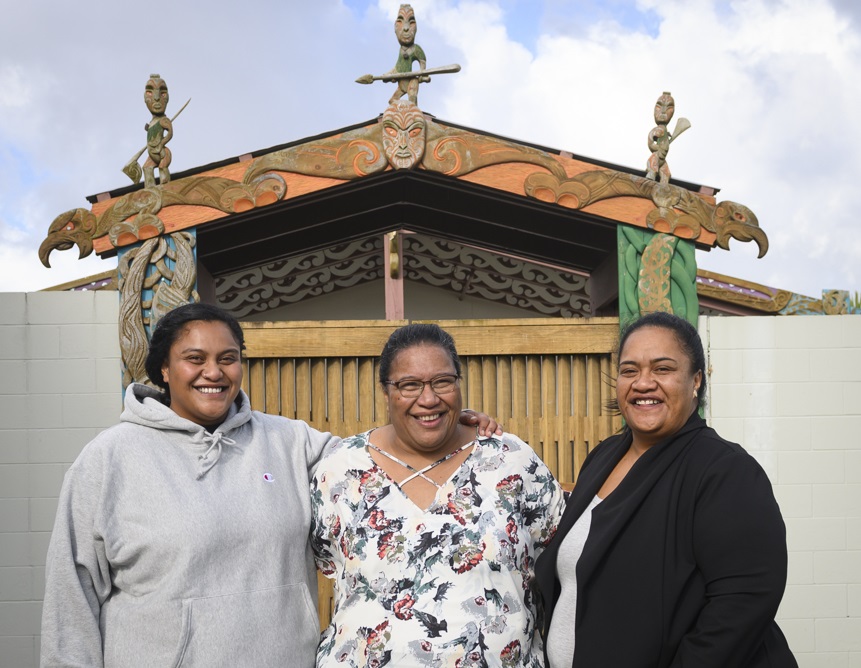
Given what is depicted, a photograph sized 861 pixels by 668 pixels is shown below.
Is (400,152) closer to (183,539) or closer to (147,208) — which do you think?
(147,208)

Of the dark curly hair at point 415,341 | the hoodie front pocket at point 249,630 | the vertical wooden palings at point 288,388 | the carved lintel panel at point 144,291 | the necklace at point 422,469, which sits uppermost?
the carved lintel panel at point 144,291

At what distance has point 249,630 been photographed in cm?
246

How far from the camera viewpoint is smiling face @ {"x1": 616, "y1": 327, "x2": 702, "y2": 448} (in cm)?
241

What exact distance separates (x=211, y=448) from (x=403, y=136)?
2582 millimetres

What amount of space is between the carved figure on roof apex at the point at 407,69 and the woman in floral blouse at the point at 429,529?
2521 mm

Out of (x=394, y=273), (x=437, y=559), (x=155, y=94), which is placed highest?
(x=155, y=94)

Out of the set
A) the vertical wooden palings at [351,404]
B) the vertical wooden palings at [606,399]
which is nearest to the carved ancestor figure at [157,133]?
the vertical wooden palings at [351,404]

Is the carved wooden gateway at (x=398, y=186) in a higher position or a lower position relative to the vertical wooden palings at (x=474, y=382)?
higher

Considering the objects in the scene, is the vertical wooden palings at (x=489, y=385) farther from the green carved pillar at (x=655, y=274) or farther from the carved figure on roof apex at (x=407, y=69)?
the carved figure on roof apex at (x=407, y=69)

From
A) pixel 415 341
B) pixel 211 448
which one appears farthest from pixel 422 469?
pixel 211 448

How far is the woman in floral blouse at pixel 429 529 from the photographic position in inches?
94.0

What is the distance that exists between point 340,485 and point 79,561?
70cm

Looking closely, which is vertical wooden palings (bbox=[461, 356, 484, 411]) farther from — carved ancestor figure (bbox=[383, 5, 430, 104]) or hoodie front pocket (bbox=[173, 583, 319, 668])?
hoodie front pocket (bbox=[173, 583, 319, 668])

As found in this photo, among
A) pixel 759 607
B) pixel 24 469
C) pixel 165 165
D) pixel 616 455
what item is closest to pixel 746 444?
pixel 616 455
